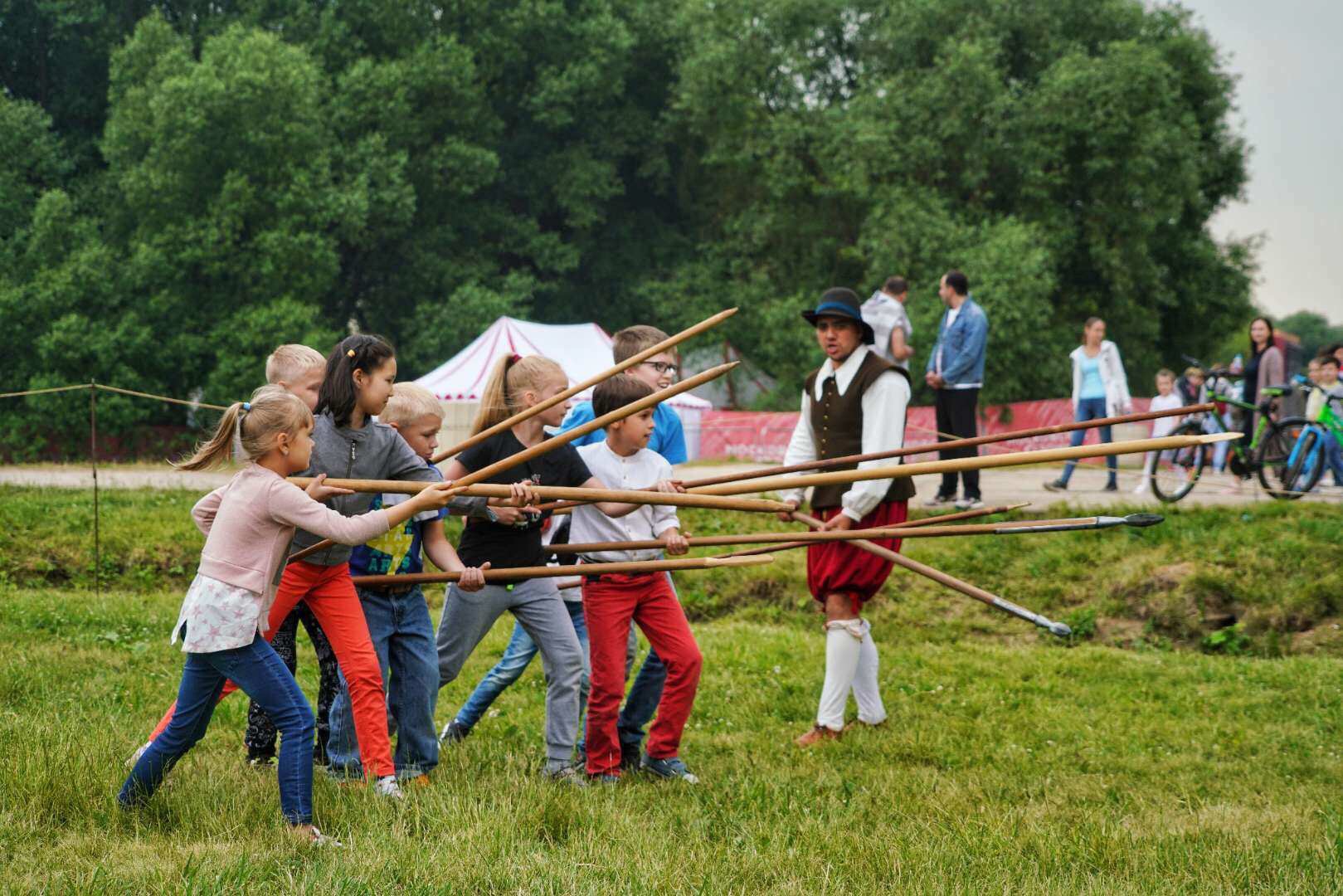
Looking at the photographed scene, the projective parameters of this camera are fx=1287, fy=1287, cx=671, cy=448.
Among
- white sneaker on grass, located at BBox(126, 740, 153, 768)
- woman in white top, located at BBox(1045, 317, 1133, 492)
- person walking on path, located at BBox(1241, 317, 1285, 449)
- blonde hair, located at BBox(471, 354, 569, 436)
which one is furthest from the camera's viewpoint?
person walking on path, located at BBox(1241, 317, 1285, 449)

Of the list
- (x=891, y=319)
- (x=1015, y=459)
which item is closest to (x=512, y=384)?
(x=1015, y=459)

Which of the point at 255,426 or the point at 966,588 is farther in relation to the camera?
the point at 966,588

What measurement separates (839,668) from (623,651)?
1.68 meters

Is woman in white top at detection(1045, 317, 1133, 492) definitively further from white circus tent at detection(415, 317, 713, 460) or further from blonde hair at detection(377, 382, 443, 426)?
white circus tent at detection(415, 317, 713, 460)

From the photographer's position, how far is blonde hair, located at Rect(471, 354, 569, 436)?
18.6 ft

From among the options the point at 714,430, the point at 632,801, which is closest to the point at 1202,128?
the point at 714,430

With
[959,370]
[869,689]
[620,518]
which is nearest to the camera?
[620,518]

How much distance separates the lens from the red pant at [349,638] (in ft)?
16.2

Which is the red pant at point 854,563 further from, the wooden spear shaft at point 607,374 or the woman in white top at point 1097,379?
the woman in white top at point 1097,379

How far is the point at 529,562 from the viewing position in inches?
221

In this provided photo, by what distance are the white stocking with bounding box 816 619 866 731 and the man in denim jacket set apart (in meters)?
5.29

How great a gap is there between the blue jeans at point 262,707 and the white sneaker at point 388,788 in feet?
1.17

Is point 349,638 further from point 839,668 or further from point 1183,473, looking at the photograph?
point 1183,473

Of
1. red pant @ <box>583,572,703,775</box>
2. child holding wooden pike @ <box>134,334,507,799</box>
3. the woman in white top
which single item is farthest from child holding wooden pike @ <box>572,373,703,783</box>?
the woman in white top
